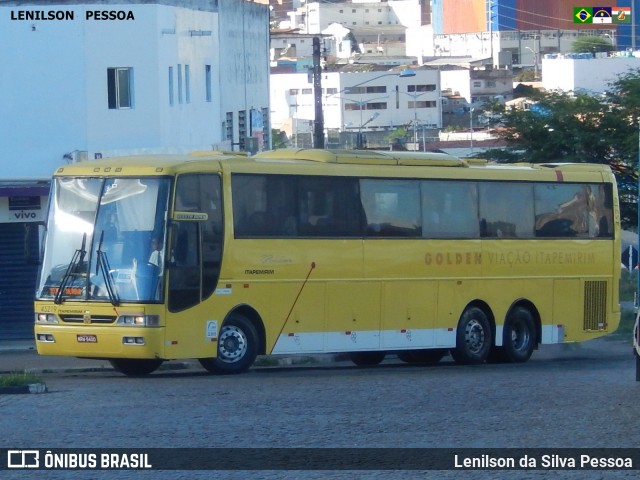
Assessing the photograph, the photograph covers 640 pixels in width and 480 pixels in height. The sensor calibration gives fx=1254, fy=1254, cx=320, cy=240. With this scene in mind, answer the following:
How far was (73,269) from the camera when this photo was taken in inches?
668

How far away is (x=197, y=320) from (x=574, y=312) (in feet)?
28.1

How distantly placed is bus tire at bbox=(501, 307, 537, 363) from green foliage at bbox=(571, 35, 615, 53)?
3376 inches

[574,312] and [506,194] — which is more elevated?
[506,194]

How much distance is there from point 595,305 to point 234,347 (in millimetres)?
8382

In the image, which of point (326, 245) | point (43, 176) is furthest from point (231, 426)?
point (43, 176)

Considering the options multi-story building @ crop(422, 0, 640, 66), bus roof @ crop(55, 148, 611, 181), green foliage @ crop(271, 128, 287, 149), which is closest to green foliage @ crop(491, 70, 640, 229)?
bus roof @ crop(55, 148, 611, 181)

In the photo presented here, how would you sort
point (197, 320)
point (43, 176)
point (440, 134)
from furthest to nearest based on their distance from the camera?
point (440, 134) → point (43, 176) → point (197, 320)

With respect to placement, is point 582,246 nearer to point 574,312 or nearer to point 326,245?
point 574,312

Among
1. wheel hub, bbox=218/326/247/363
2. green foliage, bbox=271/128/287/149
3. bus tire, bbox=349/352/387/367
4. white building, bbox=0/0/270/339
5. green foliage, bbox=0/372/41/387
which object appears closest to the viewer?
green foliage, bbox=0/372/41/387

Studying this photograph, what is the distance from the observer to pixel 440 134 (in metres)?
71.9

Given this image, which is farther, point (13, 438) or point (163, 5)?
point (163, 5)

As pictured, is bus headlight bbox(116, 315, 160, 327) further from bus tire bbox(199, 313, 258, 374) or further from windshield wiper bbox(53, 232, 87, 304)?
bus tire bbox(199, 313, 258, 374)

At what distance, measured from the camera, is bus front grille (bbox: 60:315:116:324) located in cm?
1666

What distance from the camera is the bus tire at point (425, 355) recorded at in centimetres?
2169
